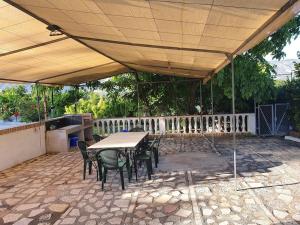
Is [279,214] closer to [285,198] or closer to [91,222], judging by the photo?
[285,198]

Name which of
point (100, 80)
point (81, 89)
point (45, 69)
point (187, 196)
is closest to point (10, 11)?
point (187, 196)

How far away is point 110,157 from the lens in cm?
564

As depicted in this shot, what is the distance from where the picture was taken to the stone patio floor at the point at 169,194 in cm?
429

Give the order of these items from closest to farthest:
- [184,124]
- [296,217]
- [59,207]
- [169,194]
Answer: [296,217] → [59,207] → [169,194] → [184,124]

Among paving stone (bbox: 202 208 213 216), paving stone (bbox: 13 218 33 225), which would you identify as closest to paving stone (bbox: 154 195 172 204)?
paving stone (bbox: 202 208 213 216)

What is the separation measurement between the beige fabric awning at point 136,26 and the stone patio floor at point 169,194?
2398 millimetres

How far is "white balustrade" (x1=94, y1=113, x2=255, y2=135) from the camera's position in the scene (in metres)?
12.2

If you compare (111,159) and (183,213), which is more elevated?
(111,159)

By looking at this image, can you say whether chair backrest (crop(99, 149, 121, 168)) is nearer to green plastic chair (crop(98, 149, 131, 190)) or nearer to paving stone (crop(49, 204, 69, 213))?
green plastic chair (crop(98, 149, 131, 190))

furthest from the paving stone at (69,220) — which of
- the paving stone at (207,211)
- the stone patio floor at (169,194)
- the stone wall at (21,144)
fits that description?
the stone wall at (21,144)

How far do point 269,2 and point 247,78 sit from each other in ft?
28.3

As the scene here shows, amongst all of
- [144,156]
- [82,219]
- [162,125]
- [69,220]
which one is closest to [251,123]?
[162,125]

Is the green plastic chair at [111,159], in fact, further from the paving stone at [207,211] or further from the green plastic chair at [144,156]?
the paving stone at [207,211]

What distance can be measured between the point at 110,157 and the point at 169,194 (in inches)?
51.5
